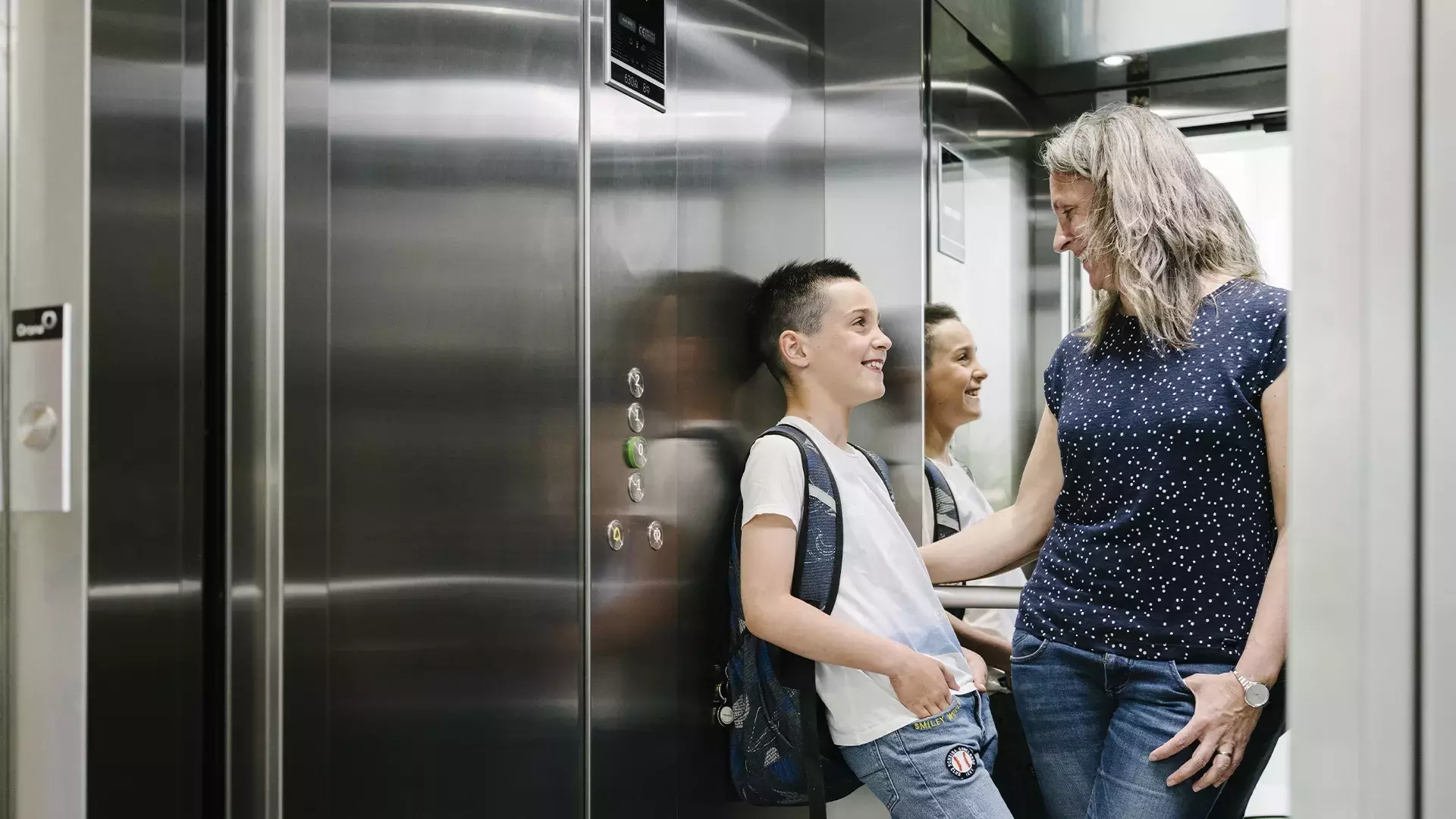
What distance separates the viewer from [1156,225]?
160 centimetres

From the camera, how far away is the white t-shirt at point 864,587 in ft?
6.17

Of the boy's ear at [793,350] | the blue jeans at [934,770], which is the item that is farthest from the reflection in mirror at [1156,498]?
the boy's ear at [793,350]

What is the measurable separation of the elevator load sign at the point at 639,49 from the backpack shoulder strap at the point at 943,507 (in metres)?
0.95

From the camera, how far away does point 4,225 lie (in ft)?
3.76

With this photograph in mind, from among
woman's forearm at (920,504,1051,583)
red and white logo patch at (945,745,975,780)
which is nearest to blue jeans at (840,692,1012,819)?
red and white logo patch at (945,745,975,780)

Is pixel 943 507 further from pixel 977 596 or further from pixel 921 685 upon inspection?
pixel 921 685

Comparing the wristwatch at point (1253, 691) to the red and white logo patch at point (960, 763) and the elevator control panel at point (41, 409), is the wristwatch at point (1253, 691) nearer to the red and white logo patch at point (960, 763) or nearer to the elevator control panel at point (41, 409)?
the red and white logo patch at point (960, 763)

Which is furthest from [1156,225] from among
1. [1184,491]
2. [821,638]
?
[821,638]

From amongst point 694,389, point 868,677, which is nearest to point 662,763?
point 868,677

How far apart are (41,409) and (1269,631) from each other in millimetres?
1438

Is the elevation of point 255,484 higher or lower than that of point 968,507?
higher

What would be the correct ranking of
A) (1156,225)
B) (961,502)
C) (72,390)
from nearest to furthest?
(72,390) → (1156,225) → (961,502)

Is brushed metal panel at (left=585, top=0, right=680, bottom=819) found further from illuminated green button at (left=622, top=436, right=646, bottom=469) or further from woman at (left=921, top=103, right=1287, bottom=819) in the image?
woman at (left=921, top=103, right=1287, bottom=819)

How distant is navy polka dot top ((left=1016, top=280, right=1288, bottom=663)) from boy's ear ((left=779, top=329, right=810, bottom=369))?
2.08 ft
